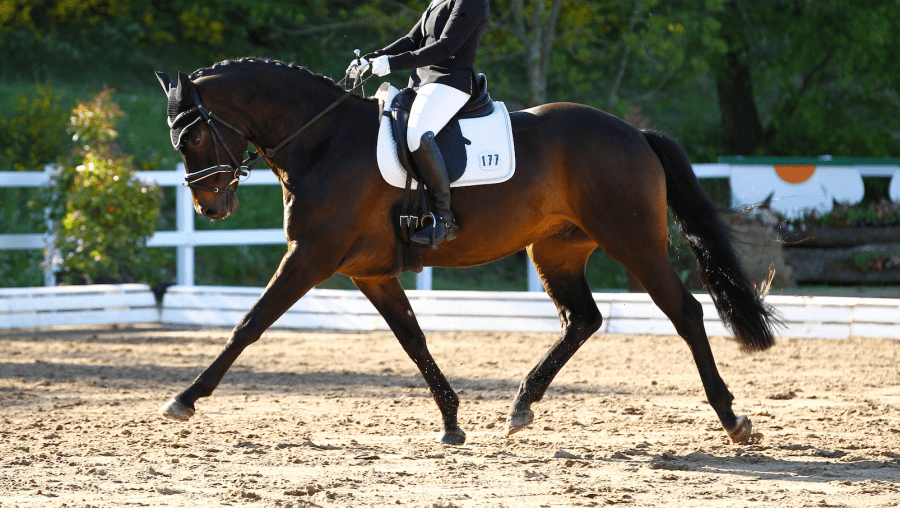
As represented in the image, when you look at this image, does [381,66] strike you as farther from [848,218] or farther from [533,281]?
[848,218]

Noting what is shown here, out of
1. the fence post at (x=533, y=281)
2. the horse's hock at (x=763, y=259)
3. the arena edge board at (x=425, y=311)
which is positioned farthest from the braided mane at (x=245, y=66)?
the horse's hock at (x=763, y=259)

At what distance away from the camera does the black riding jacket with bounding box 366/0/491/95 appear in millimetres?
4895

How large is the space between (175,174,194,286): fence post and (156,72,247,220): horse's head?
275 inches

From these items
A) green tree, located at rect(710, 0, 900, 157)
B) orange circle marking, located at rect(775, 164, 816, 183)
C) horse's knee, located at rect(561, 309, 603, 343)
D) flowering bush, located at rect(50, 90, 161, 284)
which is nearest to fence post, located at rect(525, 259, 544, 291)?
orange circle marking, located at rect(775, 164, 816, 183)

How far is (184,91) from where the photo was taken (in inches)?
183

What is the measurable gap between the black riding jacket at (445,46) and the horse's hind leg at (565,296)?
1.11 meters

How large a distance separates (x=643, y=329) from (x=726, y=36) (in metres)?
8.28

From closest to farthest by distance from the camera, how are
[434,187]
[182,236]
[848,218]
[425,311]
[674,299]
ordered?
[434,187] → [674,299] → [425,311] → [182,236] → [848,218]

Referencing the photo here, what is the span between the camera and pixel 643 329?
9359 millimetres

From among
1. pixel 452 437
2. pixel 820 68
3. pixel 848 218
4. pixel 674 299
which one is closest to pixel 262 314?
pixel 452 437

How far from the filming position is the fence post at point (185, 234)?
1163 cm

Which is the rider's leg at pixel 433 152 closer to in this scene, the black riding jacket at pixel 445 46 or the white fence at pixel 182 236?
the black riding jacket at pixel 445 46

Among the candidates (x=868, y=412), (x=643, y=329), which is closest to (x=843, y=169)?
A: (x=643, y=329)

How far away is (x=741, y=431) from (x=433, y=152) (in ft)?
6.92
